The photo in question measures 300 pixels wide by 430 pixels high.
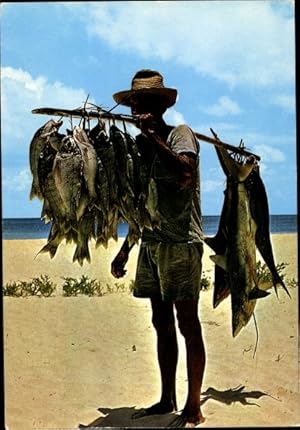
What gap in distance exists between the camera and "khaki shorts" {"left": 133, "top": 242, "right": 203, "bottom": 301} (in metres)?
3.33

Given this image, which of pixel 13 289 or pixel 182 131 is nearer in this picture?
pixel 182 131

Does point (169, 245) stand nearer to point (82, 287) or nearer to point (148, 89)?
point (82, 287)

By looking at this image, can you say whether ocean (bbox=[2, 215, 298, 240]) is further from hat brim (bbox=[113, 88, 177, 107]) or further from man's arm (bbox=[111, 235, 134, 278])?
hat brim (bbox=[113, 88, 177, 107])

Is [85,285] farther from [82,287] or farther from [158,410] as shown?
[158,410]

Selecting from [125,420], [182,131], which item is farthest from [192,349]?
[182,131]

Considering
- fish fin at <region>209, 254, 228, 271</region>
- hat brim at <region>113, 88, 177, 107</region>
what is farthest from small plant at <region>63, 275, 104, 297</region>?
hat brim at <region>113, 88, 177, 107</region>

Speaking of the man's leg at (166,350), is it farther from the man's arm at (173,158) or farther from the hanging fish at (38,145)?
the hanging fish at (38,145)

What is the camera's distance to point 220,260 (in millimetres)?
3355

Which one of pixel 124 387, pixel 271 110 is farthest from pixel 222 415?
pixel 271 110

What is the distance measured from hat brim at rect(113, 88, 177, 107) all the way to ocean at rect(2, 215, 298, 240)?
436mm

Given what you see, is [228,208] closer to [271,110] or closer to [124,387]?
[271,110]

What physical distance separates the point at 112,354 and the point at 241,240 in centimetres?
62

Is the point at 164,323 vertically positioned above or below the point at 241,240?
below

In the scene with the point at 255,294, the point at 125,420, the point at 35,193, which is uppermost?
the point at 35,193
